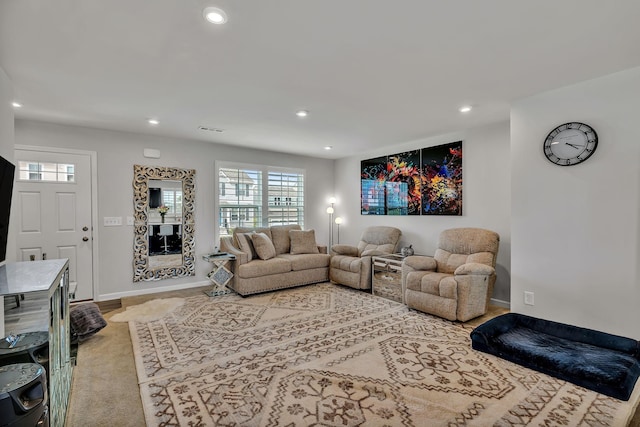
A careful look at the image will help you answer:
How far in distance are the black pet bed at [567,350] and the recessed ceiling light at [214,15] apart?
3184mm

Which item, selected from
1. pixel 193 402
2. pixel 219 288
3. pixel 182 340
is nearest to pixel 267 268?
pixel 219 288

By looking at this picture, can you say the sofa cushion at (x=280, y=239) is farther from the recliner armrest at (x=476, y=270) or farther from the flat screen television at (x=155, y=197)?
the recliner armrest at (x=476, y=270)

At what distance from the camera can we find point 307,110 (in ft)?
11.9

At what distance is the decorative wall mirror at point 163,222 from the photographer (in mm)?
4746

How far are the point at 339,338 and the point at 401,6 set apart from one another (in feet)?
8.98

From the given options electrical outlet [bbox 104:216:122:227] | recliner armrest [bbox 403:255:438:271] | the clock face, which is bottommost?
recliner armrest [bbox 403:255:438:271]

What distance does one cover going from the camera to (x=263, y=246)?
501 cm

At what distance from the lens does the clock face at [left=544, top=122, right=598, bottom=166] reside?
284 centimetres

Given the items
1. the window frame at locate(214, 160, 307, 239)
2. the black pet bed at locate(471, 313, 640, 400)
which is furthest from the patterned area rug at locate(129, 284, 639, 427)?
the window frame at locate(214, 160, 307, 239)

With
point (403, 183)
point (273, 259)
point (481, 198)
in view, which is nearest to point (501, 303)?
point (481, 198)

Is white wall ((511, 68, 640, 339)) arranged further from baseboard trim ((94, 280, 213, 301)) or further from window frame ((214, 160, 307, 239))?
baseboard trim ((94, 280, 213, 301))

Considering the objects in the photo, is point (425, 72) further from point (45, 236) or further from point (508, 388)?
point (45, 236)

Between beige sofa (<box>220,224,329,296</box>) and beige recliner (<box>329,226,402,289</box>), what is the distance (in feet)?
0.93

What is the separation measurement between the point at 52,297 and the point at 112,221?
11.0 ft
